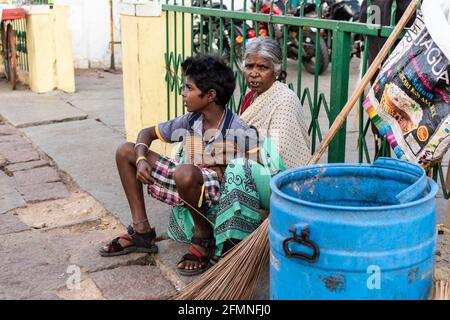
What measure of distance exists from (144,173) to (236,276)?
743 millimetres

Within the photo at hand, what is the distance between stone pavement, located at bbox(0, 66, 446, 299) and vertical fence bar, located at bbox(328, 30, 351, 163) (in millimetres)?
856

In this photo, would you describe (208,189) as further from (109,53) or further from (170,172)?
(109,53)

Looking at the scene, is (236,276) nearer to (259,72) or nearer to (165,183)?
(165,183)

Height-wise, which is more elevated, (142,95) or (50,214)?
(142,95)

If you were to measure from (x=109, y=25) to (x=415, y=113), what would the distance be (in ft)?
26.3

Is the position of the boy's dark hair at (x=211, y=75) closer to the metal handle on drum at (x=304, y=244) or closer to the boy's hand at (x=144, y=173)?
the boy's hand at (x=144, y=173)

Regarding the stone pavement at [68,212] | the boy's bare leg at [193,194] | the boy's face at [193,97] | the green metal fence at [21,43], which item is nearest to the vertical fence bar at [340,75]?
the boy's face at [193,97]

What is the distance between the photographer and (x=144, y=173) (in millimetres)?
2936

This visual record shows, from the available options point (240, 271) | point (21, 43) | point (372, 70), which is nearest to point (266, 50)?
point (372, 70)

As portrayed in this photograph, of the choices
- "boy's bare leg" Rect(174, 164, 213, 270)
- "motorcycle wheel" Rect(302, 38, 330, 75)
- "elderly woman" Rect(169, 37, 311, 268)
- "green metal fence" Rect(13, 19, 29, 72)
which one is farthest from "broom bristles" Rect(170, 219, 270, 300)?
"green metal fence" Rect(13, 19, 29, 72)

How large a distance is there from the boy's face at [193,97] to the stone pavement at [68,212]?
0.73 m

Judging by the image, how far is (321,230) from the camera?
187 centimetres

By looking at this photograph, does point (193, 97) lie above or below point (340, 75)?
below
